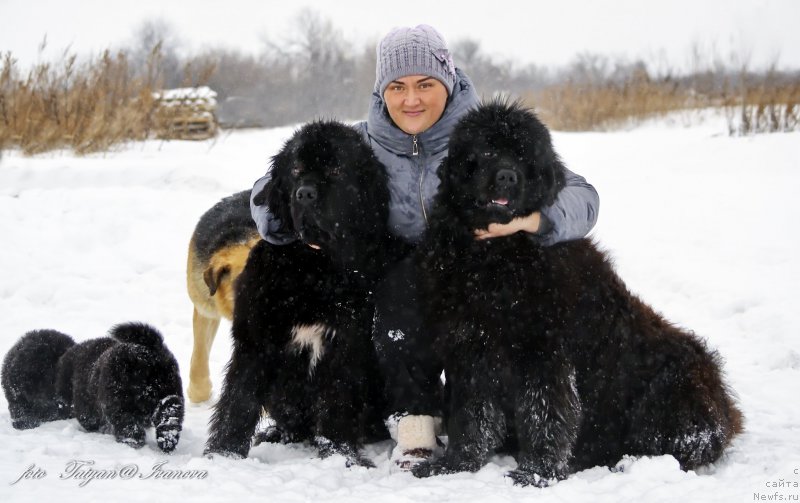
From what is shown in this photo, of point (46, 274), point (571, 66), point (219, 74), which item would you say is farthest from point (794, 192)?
point (571, 66)

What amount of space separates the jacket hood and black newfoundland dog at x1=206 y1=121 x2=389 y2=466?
26 cm

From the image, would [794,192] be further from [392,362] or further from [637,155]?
[392,362]

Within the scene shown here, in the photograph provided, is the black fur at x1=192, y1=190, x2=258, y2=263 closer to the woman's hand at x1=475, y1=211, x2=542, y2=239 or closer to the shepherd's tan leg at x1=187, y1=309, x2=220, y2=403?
the shepherd's tan leg at x1=187, y1=309, x2=220, y2=403

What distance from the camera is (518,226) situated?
2.66 meters

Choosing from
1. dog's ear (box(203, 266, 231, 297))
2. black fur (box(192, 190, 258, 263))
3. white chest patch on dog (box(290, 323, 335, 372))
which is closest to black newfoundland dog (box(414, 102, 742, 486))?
white chest patch on dog (box(290, 323, 335, 372))

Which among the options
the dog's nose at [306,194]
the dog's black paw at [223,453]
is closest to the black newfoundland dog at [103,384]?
the dog's black paw at [223,453]

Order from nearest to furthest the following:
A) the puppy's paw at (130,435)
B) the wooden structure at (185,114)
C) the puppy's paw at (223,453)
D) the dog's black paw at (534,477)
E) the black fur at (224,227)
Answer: the dog's black paw at (534,477)
the puppy's paw at (223,453)
the puppy's paw at (130,435)
the black fur at (224,227)
the wooden structure at (185,114)

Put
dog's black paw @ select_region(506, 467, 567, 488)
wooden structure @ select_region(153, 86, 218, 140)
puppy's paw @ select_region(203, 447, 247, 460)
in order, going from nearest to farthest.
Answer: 1. dog's black paw @ select_region(506, 467, 567, 488)
2. puppy's paw @ select_region(203, 447, 247, 460)
3. wooden structure @ select_region(153, 86, 218, 140)

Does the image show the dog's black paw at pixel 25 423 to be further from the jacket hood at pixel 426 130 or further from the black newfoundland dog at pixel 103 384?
the jacket hood at pixel 426 130

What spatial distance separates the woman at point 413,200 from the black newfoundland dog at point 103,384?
0.83 meters

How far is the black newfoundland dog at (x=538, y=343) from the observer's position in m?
2.56

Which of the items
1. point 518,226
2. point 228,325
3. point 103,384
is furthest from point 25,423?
point 518,226

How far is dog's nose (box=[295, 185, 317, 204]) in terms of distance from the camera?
9.17 ft

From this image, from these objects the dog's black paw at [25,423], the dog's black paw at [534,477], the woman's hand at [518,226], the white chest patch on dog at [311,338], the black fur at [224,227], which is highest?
the woman's hand at [518,226]
